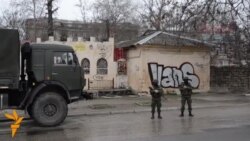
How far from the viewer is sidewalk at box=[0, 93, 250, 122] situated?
21.3 meters

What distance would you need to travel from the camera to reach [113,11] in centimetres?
6094

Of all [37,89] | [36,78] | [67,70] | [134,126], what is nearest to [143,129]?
[134,126]

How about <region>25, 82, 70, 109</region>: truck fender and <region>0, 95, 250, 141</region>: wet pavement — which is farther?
<region>25, 82, 70, 109</region>: truck fender

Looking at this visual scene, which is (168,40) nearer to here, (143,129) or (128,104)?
(128,104)

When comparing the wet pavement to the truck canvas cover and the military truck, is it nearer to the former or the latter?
the military truck

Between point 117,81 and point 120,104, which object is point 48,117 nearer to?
point 120,104

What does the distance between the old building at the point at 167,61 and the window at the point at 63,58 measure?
12.9m

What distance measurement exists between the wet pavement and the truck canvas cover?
163cm

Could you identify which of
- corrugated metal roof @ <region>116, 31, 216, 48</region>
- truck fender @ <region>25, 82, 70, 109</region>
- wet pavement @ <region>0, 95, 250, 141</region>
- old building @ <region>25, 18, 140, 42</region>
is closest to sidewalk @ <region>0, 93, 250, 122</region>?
wet pavement @ <region>0, 95, 250, 141</region>

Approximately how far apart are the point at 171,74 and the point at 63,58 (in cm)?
1494

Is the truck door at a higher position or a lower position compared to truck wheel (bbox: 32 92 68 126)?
higher

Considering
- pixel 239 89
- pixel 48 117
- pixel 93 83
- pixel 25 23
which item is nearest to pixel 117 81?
pixel 93 83

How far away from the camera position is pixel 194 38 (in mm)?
31703

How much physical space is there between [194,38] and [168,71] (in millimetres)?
2918
